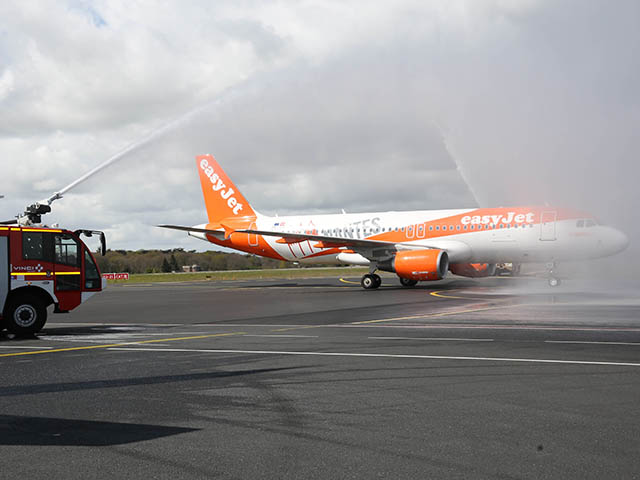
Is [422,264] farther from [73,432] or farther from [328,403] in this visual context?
[73,432]

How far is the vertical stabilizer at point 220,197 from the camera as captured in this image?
45.6 meters

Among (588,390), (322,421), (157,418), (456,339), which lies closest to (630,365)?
(588,390)

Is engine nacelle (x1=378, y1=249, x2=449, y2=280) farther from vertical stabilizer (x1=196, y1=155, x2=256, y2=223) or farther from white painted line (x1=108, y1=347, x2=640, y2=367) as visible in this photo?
white painted line (x1=108, y1=347, x2=640, y2=367)

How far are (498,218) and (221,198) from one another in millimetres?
20171

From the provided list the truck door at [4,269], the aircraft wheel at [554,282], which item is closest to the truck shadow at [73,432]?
the truck door at [4,269]

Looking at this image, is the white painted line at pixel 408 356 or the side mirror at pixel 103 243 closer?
the white painted line at pixel 408 356

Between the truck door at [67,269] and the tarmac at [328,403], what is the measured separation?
1.11 meters

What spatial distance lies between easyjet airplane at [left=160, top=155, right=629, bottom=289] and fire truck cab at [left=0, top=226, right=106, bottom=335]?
19.1m

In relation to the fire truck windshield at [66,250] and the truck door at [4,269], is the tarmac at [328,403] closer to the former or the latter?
the truck door at [4,269]

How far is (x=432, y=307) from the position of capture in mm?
23094

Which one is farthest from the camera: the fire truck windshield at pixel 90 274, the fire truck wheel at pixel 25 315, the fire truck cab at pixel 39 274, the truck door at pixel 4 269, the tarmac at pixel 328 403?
the fire truck windshield at pixel 90 274

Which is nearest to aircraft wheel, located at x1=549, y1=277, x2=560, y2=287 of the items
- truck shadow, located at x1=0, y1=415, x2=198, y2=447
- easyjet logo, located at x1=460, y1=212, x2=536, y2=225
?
easyjet logo, located at x1=460, y1=212, x2=536, y2=225

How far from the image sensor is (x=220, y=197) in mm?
45969

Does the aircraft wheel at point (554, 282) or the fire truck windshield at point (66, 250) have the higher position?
the fire truck windshield at point (66, 250)
